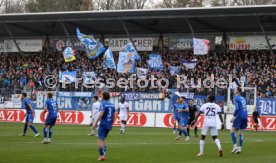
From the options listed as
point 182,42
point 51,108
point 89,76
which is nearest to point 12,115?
point 89,76

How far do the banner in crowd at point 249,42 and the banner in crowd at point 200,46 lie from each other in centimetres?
391

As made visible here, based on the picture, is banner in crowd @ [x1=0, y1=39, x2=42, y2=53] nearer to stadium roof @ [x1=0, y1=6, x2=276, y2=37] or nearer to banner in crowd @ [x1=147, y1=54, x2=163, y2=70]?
stadium roof @ [x1=0, y1=6, x2=276, y2=37]

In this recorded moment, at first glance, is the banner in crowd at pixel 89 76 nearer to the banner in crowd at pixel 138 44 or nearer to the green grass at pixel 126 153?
the banner in crowd at pixel 138 44

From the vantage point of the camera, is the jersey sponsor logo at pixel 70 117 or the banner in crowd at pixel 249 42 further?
the banner in crowd at pixel 249 42

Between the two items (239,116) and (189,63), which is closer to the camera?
(239,116)

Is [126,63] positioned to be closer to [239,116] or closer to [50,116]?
[50,116]

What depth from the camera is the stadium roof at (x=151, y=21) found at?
165 feet

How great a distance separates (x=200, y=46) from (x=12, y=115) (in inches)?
647

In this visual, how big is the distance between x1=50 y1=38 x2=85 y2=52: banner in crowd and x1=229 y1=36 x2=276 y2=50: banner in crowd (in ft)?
48.1

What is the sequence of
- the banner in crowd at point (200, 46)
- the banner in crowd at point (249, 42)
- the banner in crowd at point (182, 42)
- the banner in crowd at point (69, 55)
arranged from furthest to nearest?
the banner in crowd at point (182, 42)
the banner in crowd at point (69, 55)
the banner in crowd at point (249, 42)
the banner in crowd at point (200, 46)

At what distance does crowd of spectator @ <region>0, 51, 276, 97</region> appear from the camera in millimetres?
47969

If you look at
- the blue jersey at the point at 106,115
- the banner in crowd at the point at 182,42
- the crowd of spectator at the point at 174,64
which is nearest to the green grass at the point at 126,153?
the blue jersey at the point at 106,115

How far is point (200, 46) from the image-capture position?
171 ft

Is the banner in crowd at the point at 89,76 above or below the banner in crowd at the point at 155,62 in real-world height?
below
